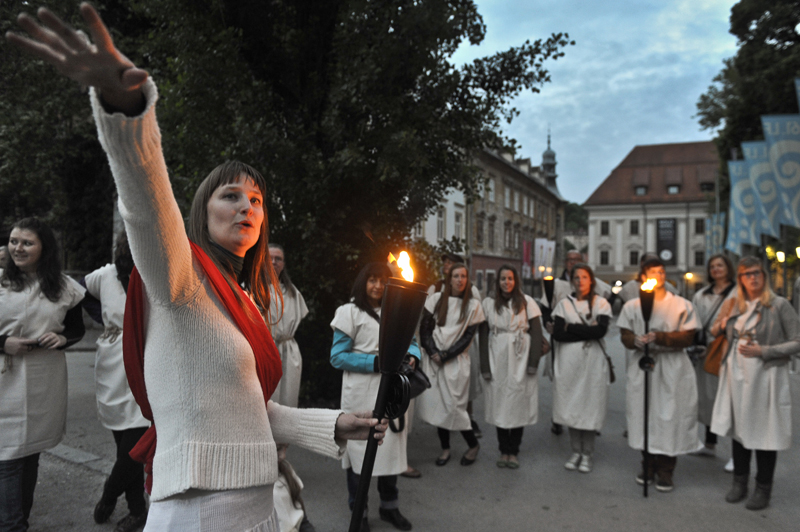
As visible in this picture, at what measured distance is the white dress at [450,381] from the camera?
5.93 meters

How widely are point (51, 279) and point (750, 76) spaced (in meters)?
23.3

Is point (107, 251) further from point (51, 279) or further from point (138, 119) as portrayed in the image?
point (138, 119)

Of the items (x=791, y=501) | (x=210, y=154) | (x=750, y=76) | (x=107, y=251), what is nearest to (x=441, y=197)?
(x=210, y=154)

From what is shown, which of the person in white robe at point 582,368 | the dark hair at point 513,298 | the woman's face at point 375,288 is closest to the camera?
the woman's face at point 375,288

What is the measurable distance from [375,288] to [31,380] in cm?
242

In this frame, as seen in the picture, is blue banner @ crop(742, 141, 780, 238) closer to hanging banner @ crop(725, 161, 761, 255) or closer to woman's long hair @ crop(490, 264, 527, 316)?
hanging banner @ crop(725, 161, 761, 255)

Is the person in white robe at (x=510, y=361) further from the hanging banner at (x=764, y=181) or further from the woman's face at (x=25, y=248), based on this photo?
the hanging banner at (x=764, y=181)

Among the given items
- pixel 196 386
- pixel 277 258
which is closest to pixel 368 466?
pixel 196 386

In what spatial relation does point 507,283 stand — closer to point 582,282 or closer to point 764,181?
point 582,282

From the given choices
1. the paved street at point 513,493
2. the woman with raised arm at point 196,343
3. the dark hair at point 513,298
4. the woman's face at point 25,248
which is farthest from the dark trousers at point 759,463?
the woman's face at point 25,248

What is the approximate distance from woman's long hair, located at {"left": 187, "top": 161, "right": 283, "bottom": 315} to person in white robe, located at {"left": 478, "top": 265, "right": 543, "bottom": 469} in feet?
15.3

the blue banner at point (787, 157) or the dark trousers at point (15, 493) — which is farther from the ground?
the blue banner at point (787, 157)

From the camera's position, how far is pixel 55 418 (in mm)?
3867

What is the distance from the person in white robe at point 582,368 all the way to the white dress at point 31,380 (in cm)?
453
